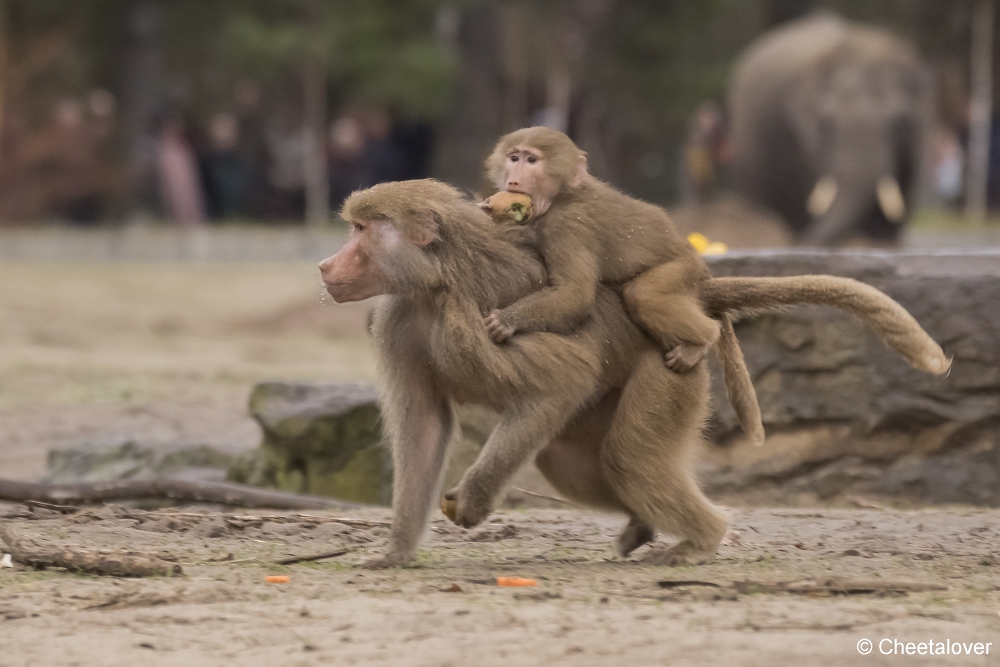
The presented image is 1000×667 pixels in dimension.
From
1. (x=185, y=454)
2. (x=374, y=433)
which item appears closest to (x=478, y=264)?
(x=374, y=433)

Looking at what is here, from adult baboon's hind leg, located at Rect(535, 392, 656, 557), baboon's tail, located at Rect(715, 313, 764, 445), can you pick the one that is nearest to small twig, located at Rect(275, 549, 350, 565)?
adult baboon's hind leg, located at Rect(535, 392, 656, 557)

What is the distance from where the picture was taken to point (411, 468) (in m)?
4.56

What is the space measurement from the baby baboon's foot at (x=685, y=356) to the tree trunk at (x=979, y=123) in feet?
58.5

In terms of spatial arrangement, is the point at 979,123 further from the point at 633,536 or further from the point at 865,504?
the point at 633,536

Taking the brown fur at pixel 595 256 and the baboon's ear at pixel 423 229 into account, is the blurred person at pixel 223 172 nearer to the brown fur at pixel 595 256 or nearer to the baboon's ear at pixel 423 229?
the brown fur at pixel 595 256

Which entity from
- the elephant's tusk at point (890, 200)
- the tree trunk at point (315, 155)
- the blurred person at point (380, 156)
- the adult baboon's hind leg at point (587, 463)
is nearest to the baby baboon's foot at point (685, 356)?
the adult baboon's hind leg at point (587, 463)

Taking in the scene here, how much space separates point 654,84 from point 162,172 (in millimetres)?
7133

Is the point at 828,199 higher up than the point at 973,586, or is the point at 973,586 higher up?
the point at 828,199

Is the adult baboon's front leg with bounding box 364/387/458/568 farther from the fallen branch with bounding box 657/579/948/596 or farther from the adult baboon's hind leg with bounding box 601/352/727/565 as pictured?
the fallen branch with bounding box 657/579/948/596

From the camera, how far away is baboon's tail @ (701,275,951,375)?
4.46m

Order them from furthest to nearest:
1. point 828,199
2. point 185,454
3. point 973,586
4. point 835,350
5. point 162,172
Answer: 1. point 162,172
2. point 828,199
3. point 185,454
4. point 835,350
5. point 973,586

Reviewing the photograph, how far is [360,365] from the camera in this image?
11414 millimetres

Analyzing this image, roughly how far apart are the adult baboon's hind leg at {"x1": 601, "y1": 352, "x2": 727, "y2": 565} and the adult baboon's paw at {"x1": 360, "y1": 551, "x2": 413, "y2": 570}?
677mm

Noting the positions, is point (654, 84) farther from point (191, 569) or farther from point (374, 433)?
point (191, 569)
